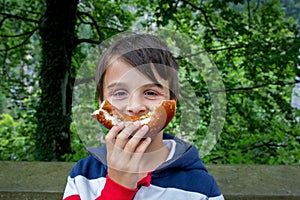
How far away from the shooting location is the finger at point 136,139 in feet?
2.66

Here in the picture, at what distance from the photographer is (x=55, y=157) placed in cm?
360

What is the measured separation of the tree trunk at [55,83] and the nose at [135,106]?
281 cm

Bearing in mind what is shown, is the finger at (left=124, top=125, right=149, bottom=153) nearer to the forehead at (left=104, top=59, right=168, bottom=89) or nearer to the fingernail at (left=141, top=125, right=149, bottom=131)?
the fingernail at (left=141, top=125, right=149, bottom=131)

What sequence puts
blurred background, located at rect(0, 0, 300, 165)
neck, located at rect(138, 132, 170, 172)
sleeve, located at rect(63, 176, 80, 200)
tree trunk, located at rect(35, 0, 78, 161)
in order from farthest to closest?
tree trunk, located at rect(35, 0, 78, 161) → blurred background, located at rect(0, 0, 300, 165) → sleeve, located at rect(63, 176, 80, 200) → neck, located at rect(138, 132, 170, 172)

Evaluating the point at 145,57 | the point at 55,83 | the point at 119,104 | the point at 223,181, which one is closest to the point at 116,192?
the point at 119,104

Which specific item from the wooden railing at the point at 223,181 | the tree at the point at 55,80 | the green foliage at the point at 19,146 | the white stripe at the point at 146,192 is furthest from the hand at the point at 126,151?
the green foliage at the point at 19,146

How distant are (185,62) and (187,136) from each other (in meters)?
0.19

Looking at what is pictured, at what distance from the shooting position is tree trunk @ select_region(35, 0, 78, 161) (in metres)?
3.57

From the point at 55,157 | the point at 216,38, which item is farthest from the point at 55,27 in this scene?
the point at 216,38

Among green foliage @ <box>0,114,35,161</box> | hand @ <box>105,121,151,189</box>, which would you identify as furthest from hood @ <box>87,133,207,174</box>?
green foliage @ <box>0,114,35,161</box>

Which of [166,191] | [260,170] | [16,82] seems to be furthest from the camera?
[16,82]

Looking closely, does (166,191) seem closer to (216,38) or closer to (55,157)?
(55,157)

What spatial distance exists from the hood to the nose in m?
0.22

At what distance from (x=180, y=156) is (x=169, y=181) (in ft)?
0.25
